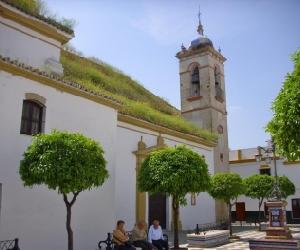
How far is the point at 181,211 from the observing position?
18.0 meters

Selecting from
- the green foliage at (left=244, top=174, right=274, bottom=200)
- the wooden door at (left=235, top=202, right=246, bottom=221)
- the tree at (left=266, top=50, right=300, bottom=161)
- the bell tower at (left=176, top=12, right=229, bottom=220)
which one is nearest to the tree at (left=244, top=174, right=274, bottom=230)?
the green foliage at (left=244, top=174, right=274, bottom=200)

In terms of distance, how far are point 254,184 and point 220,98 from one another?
20.3 ft

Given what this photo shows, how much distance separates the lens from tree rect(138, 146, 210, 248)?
36.3 feet

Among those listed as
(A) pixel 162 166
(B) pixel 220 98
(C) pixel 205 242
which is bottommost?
(C) pixel 205 242

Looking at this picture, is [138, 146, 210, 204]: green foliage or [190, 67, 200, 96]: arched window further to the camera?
[190, 67, 200, 96]: arched window

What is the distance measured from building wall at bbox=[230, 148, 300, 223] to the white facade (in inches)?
645

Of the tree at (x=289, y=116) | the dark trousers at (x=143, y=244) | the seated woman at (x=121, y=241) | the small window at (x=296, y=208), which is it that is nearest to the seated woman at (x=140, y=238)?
the dark trousers at (x=143, y=244)

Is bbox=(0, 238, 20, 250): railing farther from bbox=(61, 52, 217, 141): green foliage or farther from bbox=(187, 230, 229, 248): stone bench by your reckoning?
bbox=(187, 230, 229, 248): stone bench

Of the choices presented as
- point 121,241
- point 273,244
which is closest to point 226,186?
point 273,244

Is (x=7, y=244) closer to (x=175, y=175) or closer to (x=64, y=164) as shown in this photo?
(x=64, y=164)

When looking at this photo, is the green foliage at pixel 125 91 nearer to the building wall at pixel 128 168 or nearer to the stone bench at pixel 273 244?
the building wall at pixel 128 168

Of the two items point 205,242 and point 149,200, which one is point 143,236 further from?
point 149,200

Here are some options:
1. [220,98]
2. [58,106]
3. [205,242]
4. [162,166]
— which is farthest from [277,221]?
[220,98]

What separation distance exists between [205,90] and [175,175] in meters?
13.5
